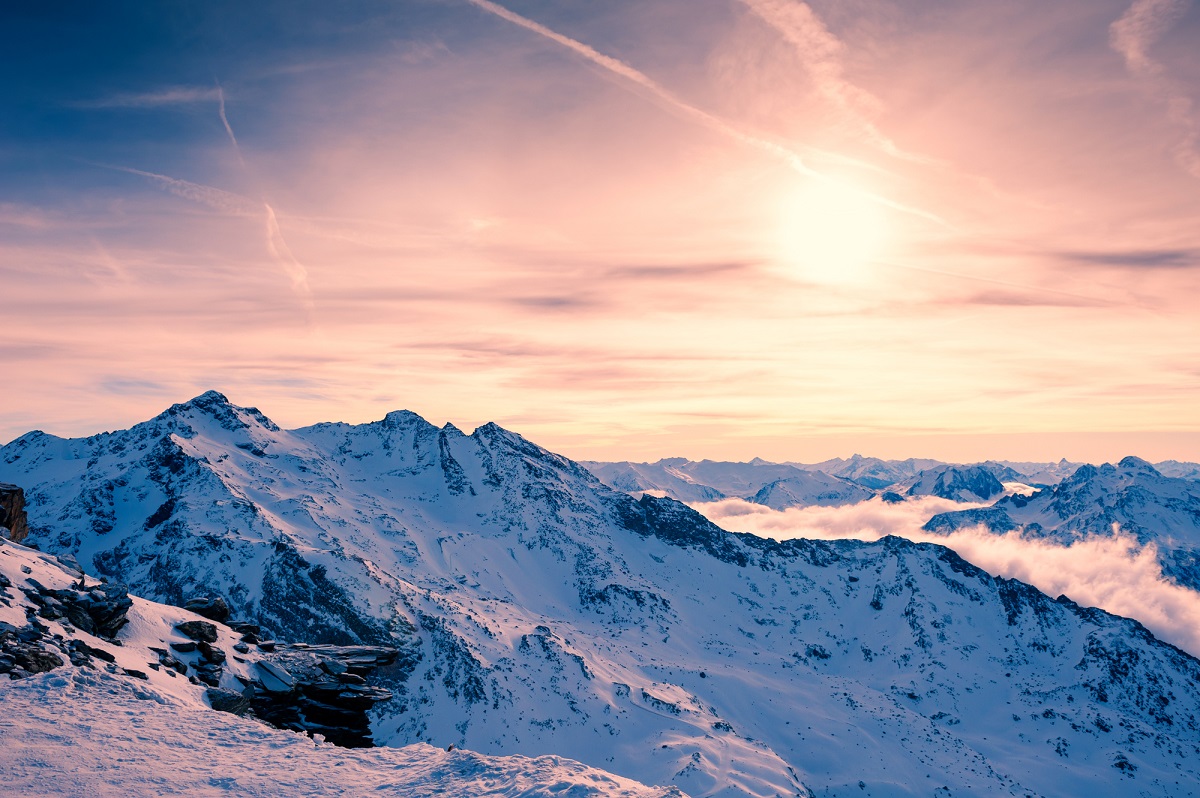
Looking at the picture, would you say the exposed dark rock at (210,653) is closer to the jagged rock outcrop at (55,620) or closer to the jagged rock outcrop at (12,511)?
the jagged rock outcrop at (55,620)

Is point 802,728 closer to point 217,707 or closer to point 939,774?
point 939,774

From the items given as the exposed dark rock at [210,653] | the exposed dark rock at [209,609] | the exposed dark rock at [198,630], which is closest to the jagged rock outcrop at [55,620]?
the exposed dark rock at [198,630]

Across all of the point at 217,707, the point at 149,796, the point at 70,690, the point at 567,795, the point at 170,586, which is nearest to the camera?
the point at 149,796

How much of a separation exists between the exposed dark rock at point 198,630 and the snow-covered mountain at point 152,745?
3.26m

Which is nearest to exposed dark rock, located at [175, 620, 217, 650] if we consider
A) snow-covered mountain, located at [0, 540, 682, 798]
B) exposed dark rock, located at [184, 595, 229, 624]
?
snow-covered mountain, located at [0, 540, 682, 798]

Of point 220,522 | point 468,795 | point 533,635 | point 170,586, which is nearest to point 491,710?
point 533,635

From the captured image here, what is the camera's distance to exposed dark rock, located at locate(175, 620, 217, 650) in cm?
Result: 3669

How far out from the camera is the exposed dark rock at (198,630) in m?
36.7

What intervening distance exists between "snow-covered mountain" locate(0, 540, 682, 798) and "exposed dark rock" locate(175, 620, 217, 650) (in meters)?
3.26

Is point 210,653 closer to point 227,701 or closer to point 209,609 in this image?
point 227,701

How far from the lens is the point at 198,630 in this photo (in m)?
37.1

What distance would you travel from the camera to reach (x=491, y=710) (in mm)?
152625

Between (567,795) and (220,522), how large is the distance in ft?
693

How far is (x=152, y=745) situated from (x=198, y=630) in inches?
613
